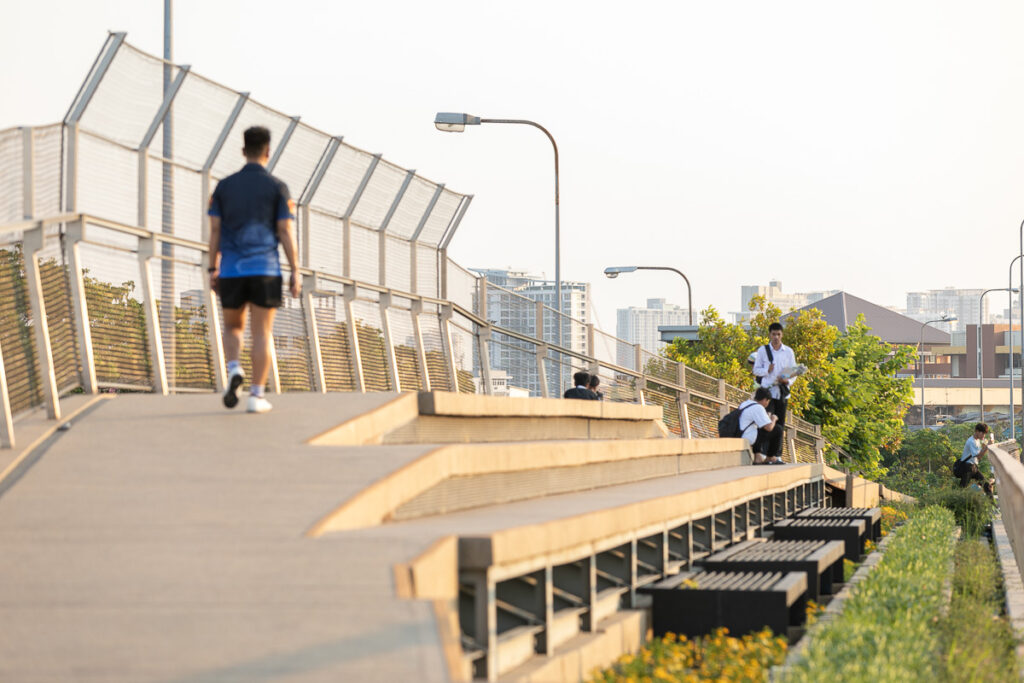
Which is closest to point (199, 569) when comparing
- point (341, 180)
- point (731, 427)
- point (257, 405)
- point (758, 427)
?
point (257, 405)

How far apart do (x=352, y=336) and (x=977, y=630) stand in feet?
22.5

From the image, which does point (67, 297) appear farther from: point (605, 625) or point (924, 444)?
point (924, 444)

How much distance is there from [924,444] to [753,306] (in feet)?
114

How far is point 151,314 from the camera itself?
10.8m

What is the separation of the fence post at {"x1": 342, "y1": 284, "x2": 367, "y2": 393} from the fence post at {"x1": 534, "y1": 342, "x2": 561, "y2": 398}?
527 cm

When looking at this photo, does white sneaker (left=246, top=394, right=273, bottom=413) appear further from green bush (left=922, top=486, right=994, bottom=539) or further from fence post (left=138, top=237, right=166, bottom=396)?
green bush (left=922, top=486, right=994, bottom=539)

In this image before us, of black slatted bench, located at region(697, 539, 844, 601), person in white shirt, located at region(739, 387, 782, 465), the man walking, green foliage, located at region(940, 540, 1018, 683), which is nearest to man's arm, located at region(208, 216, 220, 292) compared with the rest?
the man walking

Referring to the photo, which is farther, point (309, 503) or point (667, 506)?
point (667, 506)

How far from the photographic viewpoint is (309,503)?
664cm

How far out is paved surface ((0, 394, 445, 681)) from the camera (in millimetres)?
4949

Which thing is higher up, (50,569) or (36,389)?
(36,389)

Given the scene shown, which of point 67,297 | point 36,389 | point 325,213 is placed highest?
point 325,213

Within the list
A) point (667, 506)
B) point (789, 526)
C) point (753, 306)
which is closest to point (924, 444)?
point (753, 306)

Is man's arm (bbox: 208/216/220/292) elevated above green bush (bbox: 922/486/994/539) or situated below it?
above
